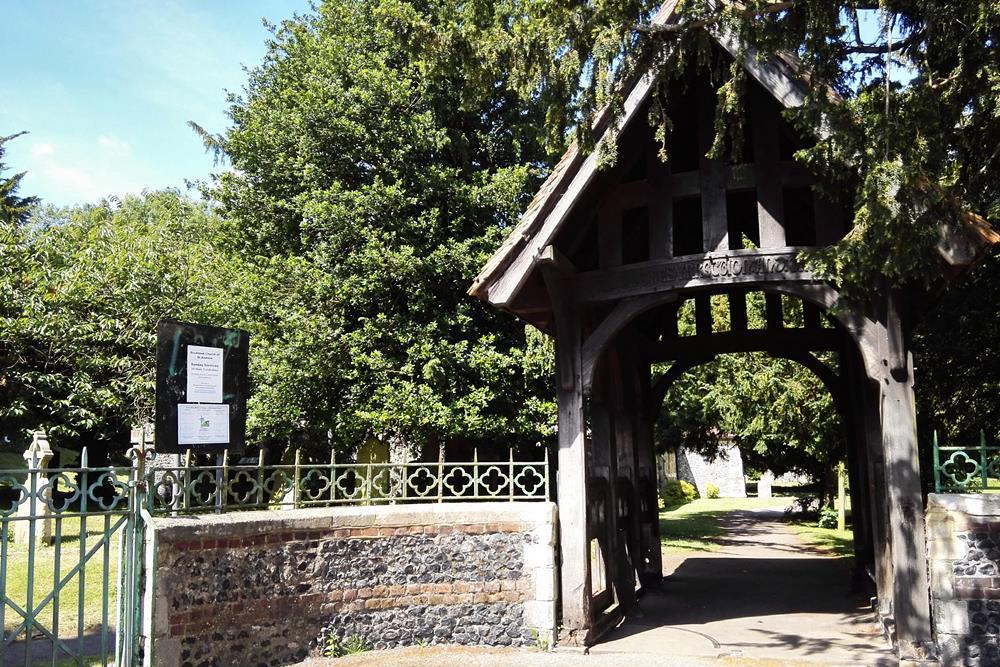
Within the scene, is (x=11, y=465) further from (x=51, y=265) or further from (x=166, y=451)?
(x=166, y=451)

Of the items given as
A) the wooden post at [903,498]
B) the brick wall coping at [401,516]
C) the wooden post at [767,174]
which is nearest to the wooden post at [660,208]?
the wooden post at [767,174]

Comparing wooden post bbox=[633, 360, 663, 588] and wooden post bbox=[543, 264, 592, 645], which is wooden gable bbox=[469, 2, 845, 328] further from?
wooden post bbox=[633, 360, 663, 588]

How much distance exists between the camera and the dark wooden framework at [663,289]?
741cm

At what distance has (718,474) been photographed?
4469 centimetres

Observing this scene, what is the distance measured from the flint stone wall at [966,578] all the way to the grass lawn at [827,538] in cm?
984

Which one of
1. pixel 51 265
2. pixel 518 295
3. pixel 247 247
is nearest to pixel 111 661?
pixel 518 295

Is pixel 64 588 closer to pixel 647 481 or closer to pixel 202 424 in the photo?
pixel 202 424

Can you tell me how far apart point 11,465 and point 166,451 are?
31.5 metres

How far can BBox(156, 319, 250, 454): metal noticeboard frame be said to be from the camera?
698 centimetres

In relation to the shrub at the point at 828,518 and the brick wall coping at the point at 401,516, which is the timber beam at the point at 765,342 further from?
the shrub at the point at 828,518

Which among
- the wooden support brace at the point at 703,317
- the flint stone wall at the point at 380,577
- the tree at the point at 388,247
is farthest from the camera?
the tree at the point at 388,247

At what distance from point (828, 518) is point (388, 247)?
15.6m

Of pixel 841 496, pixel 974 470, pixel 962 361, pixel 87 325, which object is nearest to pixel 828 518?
pixel 841 496

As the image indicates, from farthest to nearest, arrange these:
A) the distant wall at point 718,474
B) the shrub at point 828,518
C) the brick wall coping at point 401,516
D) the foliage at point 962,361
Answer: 1. the distant wall at point 718,474
2. the shrub at point 828,518
3. the foliage at point 962,361
4. the brick wall coping at point 401,516
